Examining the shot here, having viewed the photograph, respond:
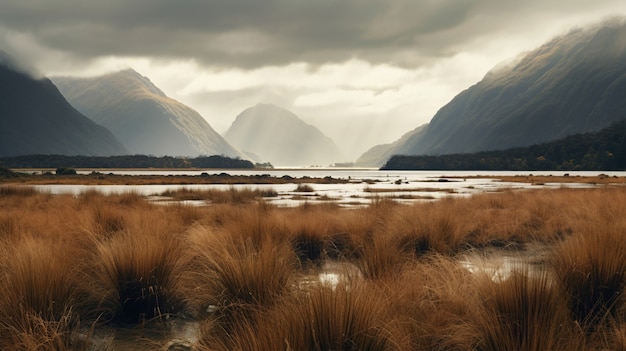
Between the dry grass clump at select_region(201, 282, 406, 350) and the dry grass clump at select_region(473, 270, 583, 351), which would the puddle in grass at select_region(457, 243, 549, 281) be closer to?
the dry grass clump at select_region(473, 270, 583, 351)

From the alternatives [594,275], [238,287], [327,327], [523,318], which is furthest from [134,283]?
[594,275]

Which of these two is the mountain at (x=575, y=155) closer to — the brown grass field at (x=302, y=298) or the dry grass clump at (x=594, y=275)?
the dry grass clump at (x=594, y=275)

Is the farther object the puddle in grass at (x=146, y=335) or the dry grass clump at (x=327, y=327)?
the puddle in grass at (x=146, y=335)

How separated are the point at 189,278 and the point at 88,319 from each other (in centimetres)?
143

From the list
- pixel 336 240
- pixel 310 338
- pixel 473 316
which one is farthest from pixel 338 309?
pixel 336 240

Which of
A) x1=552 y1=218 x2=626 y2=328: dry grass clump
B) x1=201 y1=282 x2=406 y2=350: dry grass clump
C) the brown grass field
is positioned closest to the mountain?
x1=552 y1=218 x2=626 y2=328: dry grass clump

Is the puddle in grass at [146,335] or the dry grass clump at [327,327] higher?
the dry grass clump at [327,327]

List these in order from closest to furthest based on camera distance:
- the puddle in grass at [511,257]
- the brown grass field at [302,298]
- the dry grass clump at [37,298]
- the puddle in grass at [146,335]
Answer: the brown grass field at [302,298], the dry grass clump at [37,298], the puddle in grass at [146,335], the puddle in grass at [511,257]

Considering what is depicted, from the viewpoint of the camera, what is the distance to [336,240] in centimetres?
1138

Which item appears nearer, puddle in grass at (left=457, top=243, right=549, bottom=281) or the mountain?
puddle in grass at (left=457, top=243, right=549, bottom=281)

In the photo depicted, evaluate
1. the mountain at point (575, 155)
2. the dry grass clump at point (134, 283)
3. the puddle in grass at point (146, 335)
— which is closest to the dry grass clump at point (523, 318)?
the puddle in grass at point (146, 335)

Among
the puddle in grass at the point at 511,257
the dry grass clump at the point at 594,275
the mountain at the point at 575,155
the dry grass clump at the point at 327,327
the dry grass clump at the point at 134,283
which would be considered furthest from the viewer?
the mountain at the point at 575,155

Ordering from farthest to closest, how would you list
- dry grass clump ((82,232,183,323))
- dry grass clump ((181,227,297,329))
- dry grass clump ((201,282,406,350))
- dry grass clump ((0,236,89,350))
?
1. dry grass clump ((82,232,183,323))
2. dry grass clump ((181,227,297,329))
3. dry grass clump ((0,236,89,350))
4. dry grass clump ((201,282,406,350))

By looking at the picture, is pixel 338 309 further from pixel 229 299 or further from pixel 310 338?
pixel 229 299
